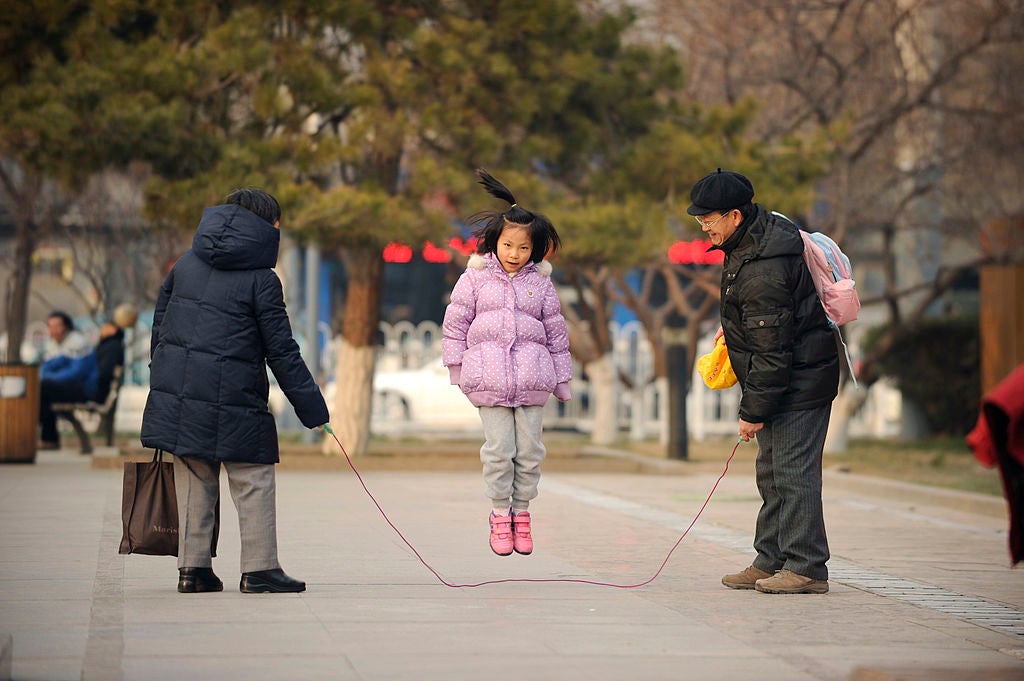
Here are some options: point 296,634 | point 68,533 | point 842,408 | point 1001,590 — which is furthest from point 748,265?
point 842,408

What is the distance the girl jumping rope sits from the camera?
8.25 meters

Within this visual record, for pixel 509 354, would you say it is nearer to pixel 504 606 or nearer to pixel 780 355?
pixel 780 355

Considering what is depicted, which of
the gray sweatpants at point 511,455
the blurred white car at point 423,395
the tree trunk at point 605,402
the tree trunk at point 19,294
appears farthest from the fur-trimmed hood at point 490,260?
the blurred white car at point 423,395

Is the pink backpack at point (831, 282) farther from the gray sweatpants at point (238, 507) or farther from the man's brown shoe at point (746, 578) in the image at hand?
the gray sweatpants at point (238, 507)

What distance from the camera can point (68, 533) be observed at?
969 centimetres

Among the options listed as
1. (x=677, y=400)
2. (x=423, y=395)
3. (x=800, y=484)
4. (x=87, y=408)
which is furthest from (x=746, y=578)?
(x=423, y=395)

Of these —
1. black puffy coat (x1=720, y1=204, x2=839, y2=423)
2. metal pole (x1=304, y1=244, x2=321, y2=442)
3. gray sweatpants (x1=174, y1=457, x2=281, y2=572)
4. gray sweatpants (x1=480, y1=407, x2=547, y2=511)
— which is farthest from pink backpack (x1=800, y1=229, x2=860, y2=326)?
metal pole (x1=304, y1=244, x2=321, y2=442)

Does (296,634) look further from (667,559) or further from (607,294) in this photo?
(607,294)

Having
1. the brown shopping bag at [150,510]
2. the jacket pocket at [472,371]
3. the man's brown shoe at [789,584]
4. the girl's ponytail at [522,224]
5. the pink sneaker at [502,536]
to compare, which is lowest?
the man's brown shoe at [789,584]

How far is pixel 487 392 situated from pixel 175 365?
1.67 metres

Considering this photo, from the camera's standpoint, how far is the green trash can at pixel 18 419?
15805 mm

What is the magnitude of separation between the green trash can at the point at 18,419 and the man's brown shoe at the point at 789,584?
32.6 feet

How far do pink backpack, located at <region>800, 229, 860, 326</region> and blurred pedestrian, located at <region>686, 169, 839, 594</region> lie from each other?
0.07 m

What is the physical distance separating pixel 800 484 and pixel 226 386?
2.55 m
